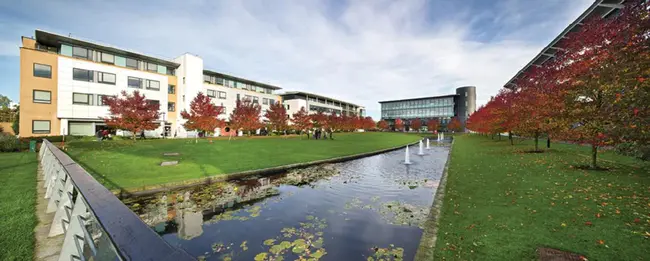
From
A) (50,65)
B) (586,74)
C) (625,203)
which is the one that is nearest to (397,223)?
(625,203)

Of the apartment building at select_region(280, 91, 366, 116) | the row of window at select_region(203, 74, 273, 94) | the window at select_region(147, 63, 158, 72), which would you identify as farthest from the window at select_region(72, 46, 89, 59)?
the apartment building at select_region(280, 91, 366, 116)

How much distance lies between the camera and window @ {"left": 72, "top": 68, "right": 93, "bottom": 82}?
35.4 metres

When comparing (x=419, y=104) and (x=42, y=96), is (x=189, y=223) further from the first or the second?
(x=419, y=104)

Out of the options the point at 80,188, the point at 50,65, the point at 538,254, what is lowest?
the point at 538,254

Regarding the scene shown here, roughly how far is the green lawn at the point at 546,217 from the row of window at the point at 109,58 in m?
50.3

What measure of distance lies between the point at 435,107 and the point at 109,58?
124346mm

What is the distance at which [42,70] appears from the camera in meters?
32.6

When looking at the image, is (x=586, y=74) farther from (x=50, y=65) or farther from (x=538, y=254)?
(x=50, y=65)

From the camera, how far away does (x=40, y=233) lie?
15.9 ft

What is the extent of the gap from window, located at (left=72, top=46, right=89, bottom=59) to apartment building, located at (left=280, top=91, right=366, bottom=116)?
160ft

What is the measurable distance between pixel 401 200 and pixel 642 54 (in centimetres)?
765

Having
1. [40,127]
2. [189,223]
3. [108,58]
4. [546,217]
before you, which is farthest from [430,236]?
[108,58]

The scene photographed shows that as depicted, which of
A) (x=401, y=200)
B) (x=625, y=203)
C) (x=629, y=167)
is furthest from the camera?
(x=629, y=167)

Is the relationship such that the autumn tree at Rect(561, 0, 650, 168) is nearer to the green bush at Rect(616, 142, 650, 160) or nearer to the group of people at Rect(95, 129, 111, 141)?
the green bush at Rect(616, 142, 650, 160)
